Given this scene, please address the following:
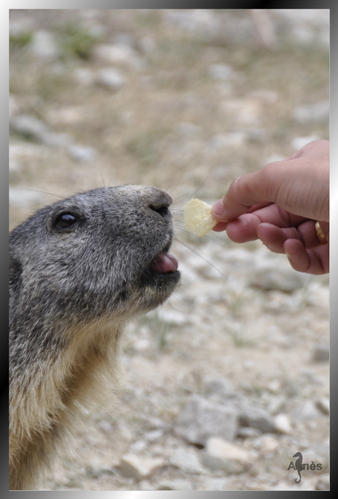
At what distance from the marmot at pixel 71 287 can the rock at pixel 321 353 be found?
2.19m

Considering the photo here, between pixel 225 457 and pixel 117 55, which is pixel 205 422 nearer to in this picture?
pixel 225 457

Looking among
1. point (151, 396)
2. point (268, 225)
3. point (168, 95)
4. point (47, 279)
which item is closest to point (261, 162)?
point (168, 95)

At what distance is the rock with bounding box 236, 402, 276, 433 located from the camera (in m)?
3.73

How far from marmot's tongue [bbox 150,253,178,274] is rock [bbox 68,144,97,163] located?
4271 millimetres

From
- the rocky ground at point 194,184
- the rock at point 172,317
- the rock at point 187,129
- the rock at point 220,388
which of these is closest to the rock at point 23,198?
the rocky ground at point 194,184

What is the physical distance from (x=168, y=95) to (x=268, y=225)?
537cm

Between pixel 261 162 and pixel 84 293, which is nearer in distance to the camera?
pixel 84 293

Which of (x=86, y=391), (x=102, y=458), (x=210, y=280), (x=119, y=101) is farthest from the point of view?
(x=119, y=101)

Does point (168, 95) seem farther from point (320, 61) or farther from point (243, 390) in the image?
point (243, 390)

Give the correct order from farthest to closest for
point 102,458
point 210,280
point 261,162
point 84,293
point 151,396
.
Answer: point 261,162
point 210,280
point 151,396
point 102,458
point 84,293

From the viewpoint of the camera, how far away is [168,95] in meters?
7.79

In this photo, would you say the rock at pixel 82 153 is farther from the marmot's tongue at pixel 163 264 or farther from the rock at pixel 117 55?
the marmot's tongue at pixel 163 264

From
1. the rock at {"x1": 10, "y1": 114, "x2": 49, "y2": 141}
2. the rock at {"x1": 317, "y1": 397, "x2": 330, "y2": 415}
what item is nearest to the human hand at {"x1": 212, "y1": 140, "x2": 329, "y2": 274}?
the rock at {"x1": 317, "y1": 397, "x2": 330, "y2": 415}

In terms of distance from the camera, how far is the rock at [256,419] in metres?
3.73
